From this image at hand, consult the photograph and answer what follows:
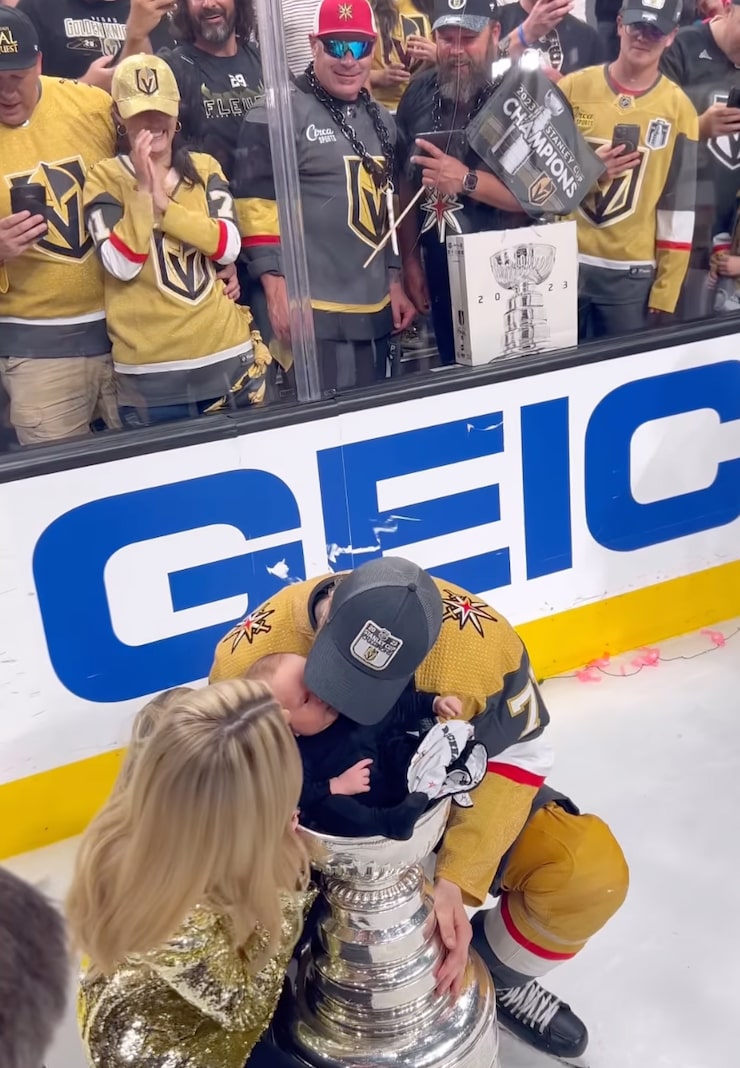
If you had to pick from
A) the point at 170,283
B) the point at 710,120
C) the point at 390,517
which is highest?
the point at 710,120

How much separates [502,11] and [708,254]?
0.79 metres

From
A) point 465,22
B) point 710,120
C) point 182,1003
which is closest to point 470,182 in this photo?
point 465,22

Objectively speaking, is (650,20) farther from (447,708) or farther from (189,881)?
(189,881)

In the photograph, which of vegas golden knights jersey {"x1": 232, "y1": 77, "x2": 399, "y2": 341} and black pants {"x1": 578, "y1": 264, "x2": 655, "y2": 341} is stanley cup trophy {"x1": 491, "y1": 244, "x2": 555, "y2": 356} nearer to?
black pants {"x1": 578, "y1": 264, "x2": 655, "y2": 341}

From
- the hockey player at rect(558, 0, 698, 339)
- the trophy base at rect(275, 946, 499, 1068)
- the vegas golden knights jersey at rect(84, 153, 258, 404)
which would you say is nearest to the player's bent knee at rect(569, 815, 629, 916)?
the trophy base at rect(275, 946, 499, 1068)

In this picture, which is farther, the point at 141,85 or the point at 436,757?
the point at 141,85

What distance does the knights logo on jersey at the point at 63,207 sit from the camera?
1.87 m

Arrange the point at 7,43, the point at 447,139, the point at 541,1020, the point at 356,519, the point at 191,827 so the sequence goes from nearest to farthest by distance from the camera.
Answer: the point at 191,827, the point at 541,1020, the point at 7,43, the point at 356,519, the point at 447,139

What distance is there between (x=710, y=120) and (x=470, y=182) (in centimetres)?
67

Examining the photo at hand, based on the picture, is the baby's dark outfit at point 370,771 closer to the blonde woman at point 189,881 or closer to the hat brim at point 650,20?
the blonde woman at point 189,881

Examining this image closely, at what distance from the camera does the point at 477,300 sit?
7.33 feet

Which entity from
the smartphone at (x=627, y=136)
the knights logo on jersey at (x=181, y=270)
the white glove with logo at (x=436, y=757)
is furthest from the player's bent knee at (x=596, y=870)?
the smartphone at (x=627, y=136)

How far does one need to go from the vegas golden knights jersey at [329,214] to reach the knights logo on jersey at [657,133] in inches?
25.7

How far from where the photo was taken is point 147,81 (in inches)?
73.6
